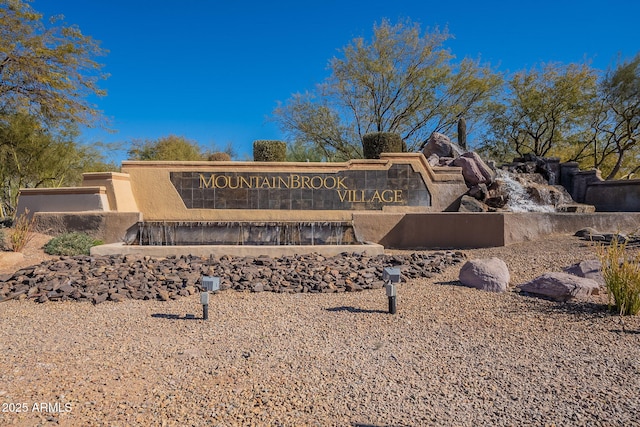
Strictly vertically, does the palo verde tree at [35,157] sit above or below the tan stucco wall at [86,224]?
above

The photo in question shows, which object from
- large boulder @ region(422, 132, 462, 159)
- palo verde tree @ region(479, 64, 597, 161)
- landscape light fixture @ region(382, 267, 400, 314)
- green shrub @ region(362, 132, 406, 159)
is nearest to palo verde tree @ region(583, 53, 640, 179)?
palo verde tree @ region(479, 64, 597, 161)

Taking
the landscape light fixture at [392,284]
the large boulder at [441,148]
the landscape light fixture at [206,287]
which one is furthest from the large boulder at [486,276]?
the large boulder at [441,148]

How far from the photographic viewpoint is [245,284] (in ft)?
22.7

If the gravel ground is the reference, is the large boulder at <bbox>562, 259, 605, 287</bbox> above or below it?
above

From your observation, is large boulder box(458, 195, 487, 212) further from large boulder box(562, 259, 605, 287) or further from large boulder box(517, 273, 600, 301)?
large boulder box(517, 273, 600, 301)

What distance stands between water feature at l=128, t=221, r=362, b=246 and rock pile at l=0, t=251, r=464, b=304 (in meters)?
2.25

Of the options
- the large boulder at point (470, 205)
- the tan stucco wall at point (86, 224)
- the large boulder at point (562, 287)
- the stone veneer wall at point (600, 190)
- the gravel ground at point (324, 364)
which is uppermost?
the stone veneer wall at point (600, 190)

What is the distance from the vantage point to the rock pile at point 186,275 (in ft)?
21.1

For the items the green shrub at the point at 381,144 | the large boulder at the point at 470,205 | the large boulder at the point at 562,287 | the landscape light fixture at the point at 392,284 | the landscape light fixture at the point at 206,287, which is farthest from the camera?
the green shrub at the point at 381,144

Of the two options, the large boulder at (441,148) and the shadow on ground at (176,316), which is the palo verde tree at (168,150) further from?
the shadow on ground at (176,316)

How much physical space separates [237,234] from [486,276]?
699cm

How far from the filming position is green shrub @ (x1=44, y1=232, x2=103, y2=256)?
369 inches

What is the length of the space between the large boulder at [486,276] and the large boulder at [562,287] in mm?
482

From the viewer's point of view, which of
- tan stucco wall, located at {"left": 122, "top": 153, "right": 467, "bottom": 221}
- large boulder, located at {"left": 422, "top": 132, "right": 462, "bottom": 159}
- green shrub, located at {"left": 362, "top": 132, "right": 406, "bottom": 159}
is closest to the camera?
tan stucco wall, located at {"left": 122, "top": 153, "right": 467, "bottom": 221}
